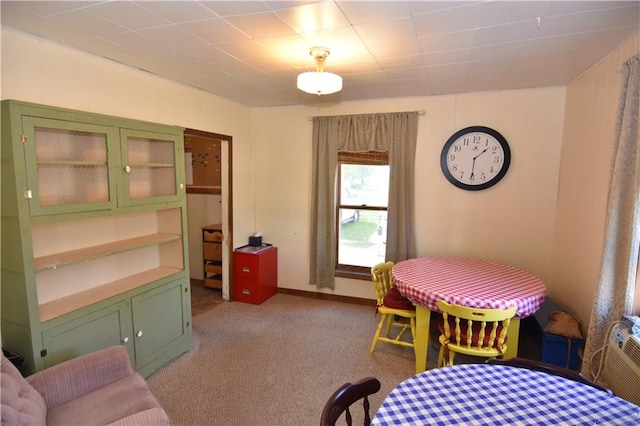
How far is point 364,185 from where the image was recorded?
13.4ft

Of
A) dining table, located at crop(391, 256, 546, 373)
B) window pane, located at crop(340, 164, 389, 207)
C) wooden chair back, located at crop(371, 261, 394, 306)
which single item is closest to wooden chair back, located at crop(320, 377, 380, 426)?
dining table, located at crop(391, 256, 546, 373)

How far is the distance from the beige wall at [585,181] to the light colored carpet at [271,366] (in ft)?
4.37

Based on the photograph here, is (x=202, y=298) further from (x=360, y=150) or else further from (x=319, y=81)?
(x=319, y=81)

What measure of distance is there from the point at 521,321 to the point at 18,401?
3768mm

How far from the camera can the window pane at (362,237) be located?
4062mm

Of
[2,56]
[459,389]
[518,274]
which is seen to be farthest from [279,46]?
[518,274]

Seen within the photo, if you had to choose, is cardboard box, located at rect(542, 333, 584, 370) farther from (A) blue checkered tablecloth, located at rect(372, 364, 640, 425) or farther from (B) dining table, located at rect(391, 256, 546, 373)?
(A) blue checkered tablecloth, located at rect(372, 364, 640, 425)

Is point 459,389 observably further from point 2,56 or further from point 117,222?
point 2,56

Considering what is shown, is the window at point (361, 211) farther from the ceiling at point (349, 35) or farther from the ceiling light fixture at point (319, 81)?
the ceiling light fixture at point (319, 81)

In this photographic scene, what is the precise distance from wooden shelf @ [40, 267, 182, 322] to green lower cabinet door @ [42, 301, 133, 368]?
0.28 ft

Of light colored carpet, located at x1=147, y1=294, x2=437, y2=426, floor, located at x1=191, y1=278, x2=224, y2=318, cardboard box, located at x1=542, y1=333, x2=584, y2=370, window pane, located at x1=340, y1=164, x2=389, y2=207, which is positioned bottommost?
light colored carpet, located at x1=147, y1=294, x2=437, y2=426

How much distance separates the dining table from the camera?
90.2 inches

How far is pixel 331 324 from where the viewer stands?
11.7 ft

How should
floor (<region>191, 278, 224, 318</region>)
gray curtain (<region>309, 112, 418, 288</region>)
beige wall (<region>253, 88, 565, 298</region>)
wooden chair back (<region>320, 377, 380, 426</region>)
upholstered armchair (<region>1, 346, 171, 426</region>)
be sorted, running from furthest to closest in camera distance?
floor (<region>191, 278, 224, 318</region>) → gray curtain (<region>309, 112, 418, 288</region>) → beige wall (<region>253, 88, 565, 298</region>) → upholstered armchair (<region>1, 346, 171, 426</region>) → wooden chair back (<region>320, 377, 380, 426</region>)
